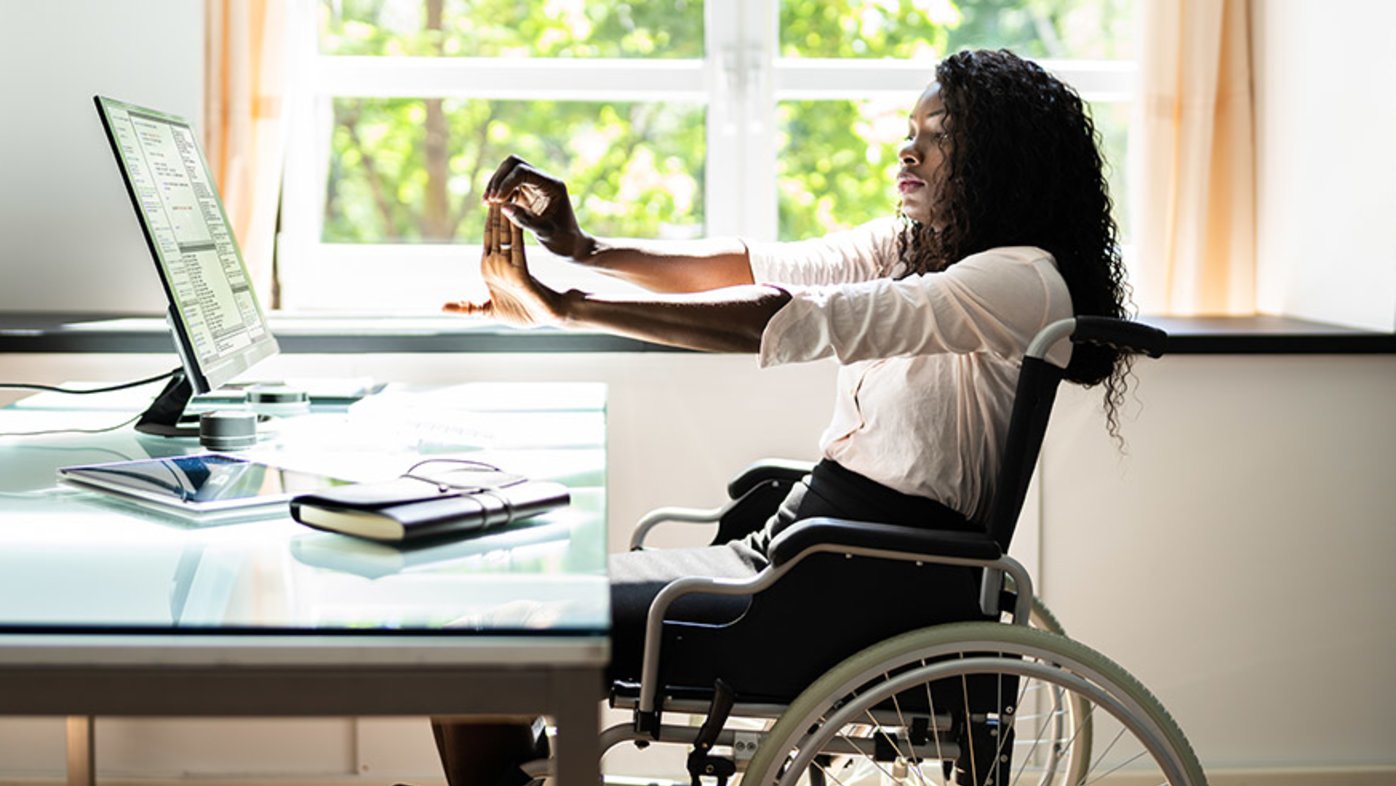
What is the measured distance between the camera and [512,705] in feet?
3.48

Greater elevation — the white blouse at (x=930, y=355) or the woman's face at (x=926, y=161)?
the woman's face at (x=926, y=161)

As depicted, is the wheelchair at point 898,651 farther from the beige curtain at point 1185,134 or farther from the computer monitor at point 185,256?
the beige curtain at point 1185,134

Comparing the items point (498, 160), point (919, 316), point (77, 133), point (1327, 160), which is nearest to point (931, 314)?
point (919, 316)

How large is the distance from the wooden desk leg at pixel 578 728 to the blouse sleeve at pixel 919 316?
2.35 feet

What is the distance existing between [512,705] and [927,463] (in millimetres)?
890

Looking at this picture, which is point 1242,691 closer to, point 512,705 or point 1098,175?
point 1098,175

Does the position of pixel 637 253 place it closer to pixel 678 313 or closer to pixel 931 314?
pixel 678 313

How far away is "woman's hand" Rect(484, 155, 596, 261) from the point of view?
209cm

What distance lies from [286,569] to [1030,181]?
1.04 metres

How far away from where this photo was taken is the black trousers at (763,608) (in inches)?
65.6

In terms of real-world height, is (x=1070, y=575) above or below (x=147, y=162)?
below

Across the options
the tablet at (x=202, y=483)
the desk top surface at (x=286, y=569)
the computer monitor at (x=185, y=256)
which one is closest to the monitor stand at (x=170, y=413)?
the computer monitor at (x=185, y=256)

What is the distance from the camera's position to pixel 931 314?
5.64 feet

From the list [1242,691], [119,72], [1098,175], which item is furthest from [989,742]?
[119,72]
